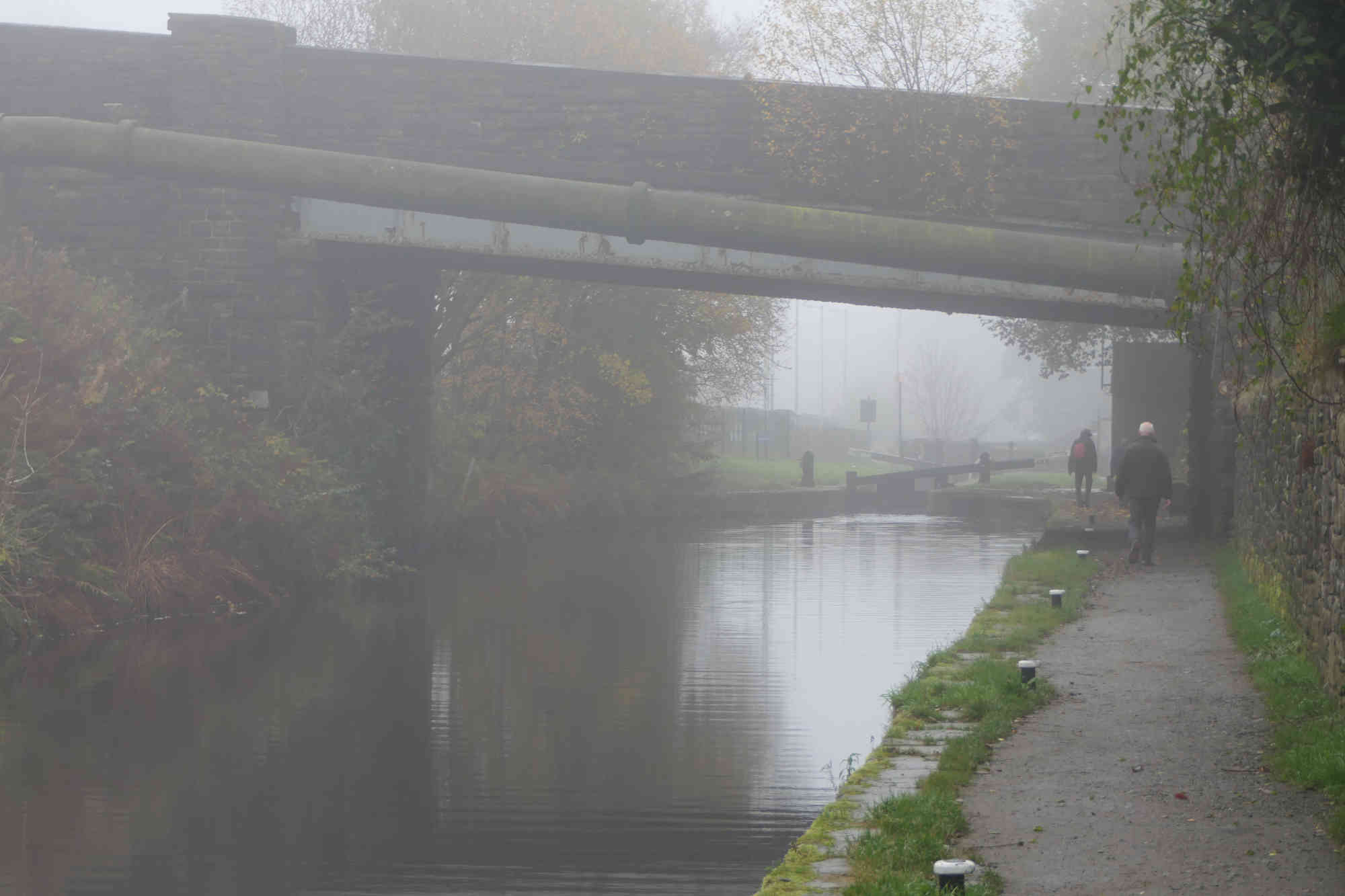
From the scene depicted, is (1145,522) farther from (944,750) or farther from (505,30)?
(505,30)

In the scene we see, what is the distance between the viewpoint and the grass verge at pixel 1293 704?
7375 millimetres

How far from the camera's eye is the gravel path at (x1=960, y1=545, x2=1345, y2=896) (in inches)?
240

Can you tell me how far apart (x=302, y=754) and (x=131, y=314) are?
12.4 m

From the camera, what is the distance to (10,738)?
1018cm

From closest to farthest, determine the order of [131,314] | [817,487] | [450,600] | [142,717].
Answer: [142,717], [450,600], [131,314], [817,487]

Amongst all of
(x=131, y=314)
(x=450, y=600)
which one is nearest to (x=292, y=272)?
(x=131, y=314)

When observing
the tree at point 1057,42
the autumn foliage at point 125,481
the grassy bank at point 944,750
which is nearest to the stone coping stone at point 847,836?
the grassy bank at point 944,750

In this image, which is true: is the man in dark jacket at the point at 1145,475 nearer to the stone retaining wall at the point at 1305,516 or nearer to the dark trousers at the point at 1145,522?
the dark trousers at the point at 1145,522

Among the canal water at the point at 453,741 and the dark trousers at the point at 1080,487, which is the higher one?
the dark trousers at the point at 1080,487

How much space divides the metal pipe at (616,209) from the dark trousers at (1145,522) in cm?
247

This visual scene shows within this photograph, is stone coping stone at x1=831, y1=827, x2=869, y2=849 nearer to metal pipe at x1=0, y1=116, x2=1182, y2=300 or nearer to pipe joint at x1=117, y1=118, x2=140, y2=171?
metal pipe at x1=0, y1=116, x2=1182, y2=300

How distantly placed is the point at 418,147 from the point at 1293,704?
50.8 feet

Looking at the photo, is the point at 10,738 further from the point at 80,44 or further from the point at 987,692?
the point at 80,44

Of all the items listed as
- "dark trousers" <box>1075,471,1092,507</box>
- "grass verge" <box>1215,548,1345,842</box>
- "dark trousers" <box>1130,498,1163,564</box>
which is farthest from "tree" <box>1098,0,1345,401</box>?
"dark trousers" <box>1075,471,1092,507</box>
